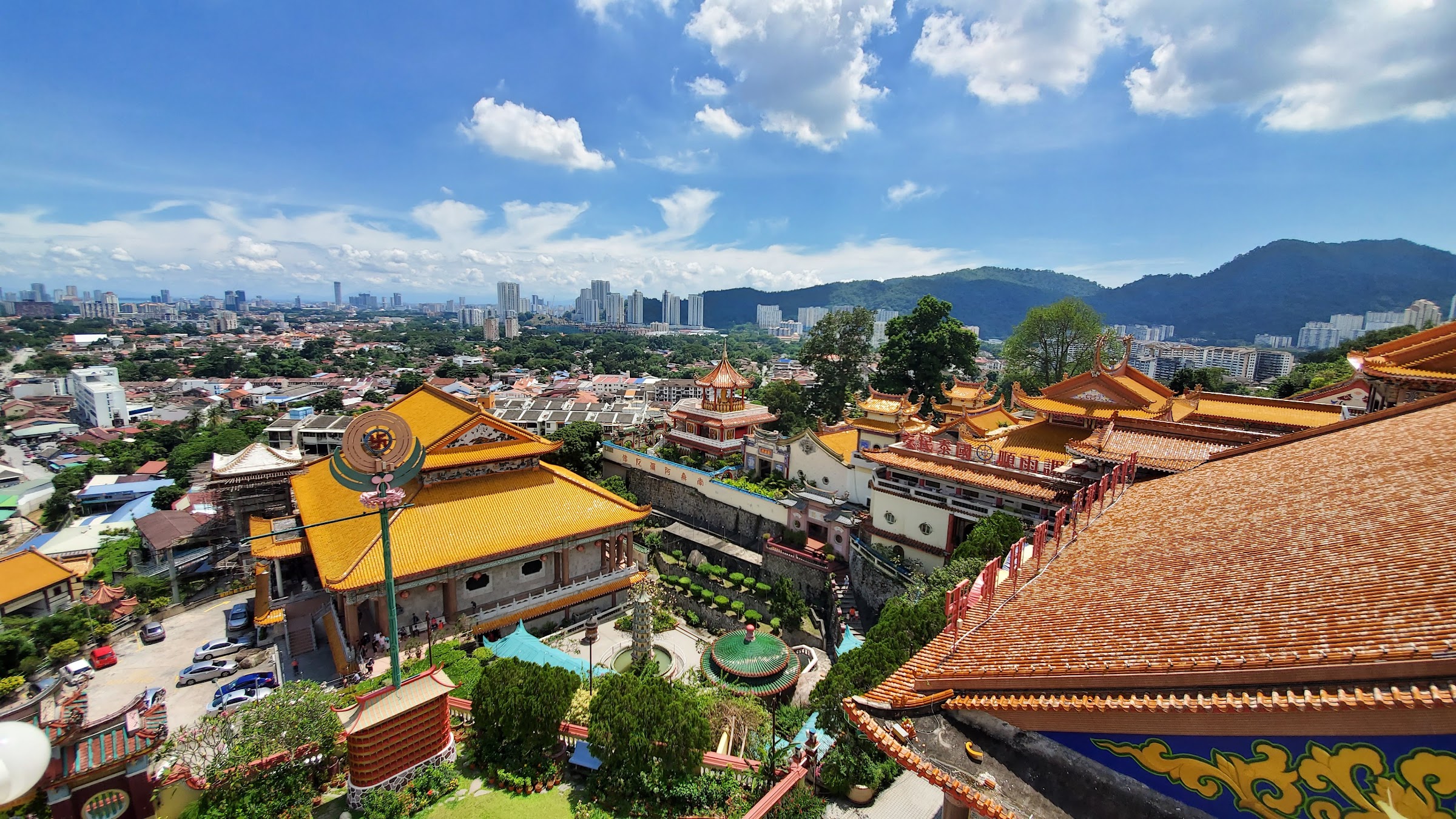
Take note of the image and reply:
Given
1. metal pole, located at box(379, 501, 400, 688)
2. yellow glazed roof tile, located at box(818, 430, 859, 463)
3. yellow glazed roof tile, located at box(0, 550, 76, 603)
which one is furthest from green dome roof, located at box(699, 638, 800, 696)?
yellow glazed roof tile, located at box(0, 550, 76, 603)

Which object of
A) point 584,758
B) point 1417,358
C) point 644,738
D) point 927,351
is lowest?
point 584,758

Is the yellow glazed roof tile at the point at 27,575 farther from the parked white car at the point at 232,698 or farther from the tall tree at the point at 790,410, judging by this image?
the tall tree at the point at 790,410

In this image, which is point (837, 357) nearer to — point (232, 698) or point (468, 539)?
point (468, 539)

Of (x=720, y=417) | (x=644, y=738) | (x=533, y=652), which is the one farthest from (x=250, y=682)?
(x=720, y=417)

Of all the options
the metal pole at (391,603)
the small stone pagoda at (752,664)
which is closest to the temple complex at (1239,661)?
the metal pole at (391,603)

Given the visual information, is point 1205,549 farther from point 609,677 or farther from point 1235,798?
point 609,677
